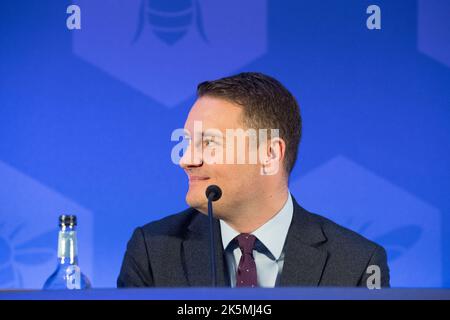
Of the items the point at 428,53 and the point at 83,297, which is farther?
the point at 428,53

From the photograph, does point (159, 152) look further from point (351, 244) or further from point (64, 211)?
point (351, 244)

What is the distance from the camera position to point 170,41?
248cm

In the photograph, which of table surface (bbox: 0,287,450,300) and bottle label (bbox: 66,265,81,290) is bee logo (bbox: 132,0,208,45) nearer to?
bottle label (bbox: 66,265,81,290)

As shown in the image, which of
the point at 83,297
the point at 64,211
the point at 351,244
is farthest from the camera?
Result: the point at 64,211

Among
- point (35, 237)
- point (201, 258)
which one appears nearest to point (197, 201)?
point (201, 258)

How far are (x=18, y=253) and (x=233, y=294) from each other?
5.76 ft

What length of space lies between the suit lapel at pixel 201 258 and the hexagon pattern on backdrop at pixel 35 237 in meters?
0.42

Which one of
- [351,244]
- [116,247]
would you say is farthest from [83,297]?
[116,247]

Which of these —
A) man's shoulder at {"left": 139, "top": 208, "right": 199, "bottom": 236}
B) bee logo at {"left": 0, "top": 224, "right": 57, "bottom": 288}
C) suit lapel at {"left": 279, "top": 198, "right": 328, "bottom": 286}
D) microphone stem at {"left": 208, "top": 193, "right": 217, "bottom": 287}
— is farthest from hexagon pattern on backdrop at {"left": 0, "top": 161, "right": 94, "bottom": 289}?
microphone stem at {"left": 208, "top": 193, "right": 217, "bottom": 287}

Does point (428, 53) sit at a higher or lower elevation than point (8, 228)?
higher

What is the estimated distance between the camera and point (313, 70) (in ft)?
8.16

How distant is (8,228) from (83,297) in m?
1.73

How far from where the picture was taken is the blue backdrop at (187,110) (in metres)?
2.43

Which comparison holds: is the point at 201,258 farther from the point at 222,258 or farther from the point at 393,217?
the point at 393,217
